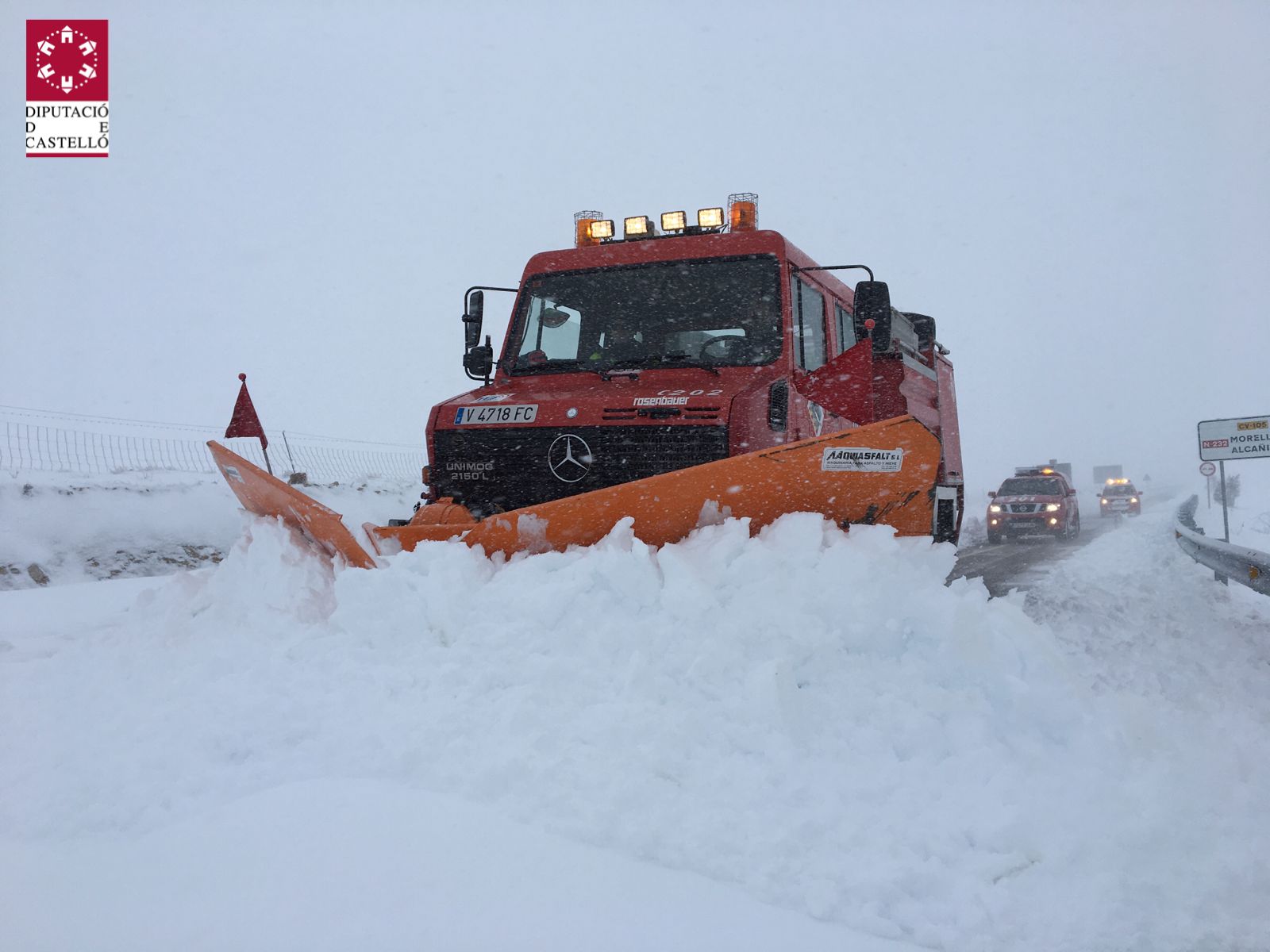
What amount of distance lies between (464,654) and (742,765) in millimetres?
1165

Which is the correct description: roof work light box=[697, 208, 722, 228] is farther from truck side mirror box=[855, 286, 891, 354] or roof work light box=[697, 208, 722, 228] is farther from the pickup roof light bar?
truck side mirror box=[855, 286, 891, 354]

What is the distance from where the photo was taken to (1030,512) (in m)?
18.7

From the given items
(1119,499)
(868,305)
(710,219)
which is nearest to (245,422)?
(710,219)

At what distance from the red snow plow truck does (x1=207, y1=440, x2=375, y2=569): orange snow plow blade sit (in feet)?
0.04

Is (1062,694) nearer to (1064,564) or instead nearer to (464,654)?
(464,654)

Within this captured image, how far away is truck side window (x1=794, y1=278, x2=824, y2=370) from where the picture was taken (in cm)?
552

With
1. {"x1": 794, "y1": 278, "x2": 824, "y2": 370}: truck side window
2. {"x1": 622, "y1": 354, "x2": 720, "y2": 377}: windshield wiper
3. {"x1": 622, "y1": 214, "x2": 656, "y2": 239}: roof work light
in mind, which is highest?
{"x1": 622, "y1": 214, "x2": 656, "y2": 239}: roof work light

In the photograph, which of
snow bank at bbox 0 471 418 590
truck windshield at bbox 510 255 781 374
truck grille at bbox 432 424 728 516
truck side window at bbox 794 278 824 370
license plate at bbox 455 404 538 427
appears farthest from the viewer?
snow bank at bbox 0 471 418 590

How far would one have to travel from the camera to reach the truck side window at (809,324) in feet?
18.1

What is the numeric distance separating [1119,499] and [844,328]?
28974mm

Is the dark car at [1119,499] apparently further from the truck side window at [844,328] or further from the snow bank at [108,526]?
the truck side window at [844,328]

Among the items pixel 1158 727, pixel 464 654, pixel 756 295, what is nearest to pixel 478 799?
pixel 464 654

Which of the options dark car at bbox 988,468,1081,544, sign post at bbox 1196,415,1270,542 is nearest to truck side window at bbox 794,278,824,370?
sign post at bbox 1196,415,1270,542

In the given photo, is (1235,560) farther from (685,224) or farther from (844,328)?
(685,224)
